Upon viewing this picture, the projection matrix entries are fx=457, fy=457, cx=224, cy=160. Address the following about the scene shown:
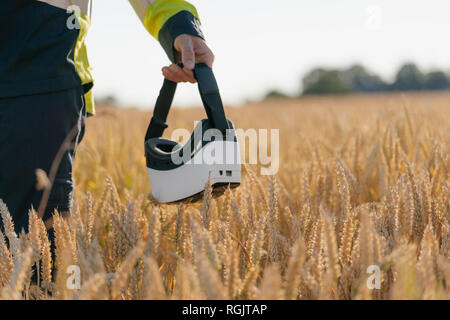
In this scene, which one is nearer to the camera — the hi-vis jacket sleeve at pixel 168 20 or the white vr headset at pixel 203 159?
the white vr headset at pixel 203 159

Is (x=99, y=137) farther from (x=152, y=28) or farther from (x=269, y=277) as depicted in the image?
(x=269, y=277)

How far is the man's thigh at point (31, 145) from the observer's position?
971 millimetres

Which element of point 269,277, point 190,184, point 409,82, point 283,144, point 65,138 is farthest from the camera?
point 409,82

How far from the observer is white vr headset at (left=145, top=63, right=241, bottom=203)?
85cm

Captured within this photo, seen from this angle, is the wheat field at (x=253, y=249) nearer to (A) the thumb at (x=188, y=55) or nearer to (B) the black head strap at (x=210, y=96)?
(B) the black head strap at (x=210, y=96)

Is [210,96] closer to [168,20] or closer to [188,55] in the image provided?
[188,55]

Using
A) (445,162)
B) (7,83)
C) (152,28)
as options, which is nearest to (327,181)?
(445,162)

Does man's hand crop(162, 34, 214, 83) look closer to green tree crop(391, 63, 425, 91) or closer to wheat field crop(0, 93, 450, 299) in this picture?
wheat field crop(0, 93, 450, 299)

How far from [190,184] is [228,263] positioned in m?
0.34

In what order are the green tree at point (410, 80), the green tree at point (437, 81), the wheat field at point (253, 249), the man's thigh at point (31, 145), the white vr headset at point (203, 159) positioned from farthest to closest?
the green tree at point (437, 81) → the green tree at point (410, 80) → the man's thigh at point (31, 145) → the white vr headset at point (203, 159) → the wheat field at point (253, 249)

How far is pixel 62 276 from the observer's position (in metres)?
0.62

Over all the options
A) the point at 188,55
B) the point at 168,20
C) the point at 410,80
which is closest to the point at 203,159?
the point at 188,55

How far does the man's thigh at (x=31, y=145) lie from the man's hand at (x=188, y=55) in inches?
9.4

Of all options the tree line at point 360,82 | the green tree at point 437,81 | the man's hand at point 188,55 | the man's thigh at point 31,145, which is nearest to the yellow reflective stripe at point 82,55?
the man's thigh at point 31,145
